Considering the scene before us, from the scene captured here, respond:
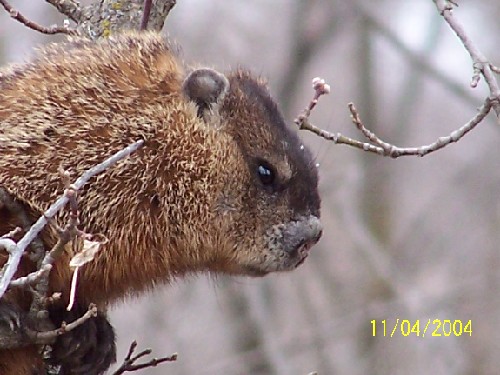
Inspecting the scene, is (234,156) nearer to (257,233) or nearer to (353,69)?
(257,233)

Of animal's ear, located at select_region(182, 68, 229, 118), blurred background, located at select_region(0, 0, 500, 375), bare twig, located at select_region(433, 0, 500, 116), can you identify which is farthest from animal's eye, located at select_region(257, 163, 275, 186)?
blurred background, located at select_region(0, 0, 500, 375)

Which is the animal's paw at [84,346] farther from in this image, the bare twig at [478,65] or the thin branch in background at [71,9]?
the bare twig at [478,65]

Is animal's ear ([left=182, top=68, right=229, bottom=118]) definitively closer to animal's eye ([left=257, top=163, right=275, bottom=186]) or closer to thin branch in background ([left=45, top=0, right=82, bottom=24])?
A: animal's eye ([left=257, top=163, right=275, bottom=186])

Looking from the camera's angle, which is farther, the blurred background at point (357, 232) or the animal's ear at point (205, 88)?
the blurred background at point (357, 232)

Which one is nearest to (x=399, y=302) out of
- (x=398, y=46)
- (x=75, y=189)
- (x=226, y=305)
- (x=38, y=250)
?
(x=226, y=305)

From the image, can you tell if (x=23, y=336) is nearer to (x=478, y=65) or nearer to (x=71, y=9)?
(x=71, y=9)

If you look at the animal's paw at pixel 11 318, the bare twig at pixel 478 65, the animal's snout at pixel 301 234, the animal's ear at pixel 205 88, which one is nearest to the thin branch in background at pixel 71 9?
the animal's ear at pixel 205 88
